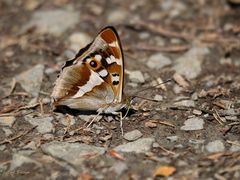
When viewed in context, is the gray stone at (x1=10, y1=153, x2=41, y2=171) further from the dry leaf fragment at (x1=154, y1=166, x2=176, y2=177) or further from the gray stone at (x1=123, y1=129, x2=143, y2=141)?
the dry leaf fragment at (x1=154, y1=166, x2=176, y2=177)

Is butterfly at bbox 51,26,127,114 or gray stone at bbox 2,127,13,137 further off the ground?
butterfly at bbox 51,26,127,114

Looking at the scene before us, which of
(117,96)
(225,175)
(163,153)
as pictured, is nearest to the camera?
(225,175)

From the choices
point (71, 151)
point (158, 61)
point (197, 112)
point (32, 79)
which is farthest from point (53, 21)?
point (71, 151)

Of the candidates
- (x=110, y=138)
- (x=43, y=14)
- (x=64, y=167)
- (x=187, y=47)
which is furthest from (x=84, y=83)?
(x=43, y=14)

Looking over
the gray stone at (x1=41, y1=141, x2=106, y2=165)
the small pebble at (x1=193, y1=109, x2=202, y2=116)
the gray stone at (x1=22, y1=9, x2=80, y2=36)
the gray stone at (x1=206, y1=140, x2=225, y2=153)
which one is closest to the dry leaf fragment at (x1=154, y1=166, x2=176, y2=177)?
the gray stone at (x1=206, y1=140, x2=225, y2=153)

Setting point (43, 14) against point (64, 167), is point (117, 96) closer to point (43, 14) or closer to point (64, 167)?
point (64, 167)

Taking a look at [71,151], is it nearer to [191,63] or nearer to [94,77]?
[94,77]

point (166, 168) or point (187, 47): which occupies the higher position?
point (187, 47)
